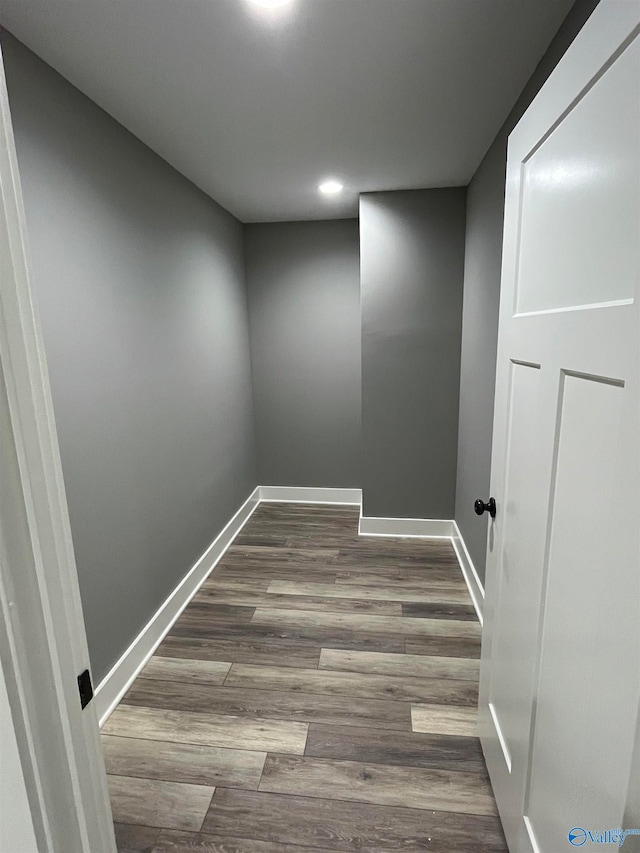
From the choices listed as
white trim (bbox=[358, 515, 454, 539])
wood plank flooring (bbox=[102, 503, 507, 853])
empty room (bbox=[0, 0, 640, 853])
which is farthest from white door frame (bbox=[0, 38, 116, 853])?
white trim (bbox=[358, 515, 454, 539])

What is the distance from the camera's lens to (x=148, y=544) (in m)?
2.12

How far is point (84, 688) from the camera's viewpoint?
2.30 ft

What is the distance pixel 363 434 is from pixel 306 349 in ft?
3.19

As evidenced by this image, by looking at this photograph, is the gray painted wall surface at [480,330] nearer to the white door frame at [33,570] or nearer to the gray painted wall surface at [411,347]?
the gray painted wall surface at [411,347]

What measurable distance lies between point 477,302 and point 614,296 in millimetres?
1838

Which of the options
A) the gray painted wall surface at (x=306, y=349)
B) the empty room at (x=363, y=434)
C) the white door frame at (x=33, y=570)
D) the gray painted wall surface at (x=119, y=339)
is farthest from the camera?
the gray painted wall surface at (x=306, y=349)

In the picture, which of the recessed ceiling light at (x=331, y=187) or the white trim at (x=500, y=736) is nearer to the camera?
the white trim at (x=500, y=736)

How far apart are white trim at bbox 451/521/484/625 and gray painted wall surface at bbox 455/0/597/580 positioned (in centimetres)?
6

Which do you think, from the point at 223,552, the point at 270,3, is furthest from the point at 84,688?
the point at 223,552

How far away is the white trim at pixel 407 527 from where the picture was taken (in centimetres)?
321

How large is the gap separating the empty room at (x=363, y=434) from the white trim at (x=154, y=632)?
0.02m

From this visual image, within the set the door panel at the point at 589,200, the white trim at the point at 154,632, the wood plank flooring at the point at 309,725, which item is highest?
the door panel at the point at 589,200

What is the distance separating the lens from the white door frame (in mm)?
572

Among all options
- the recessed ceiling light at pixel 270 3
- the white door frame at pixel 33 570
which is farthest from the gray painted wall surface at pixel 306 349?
the white door frame at pixel 33 570
